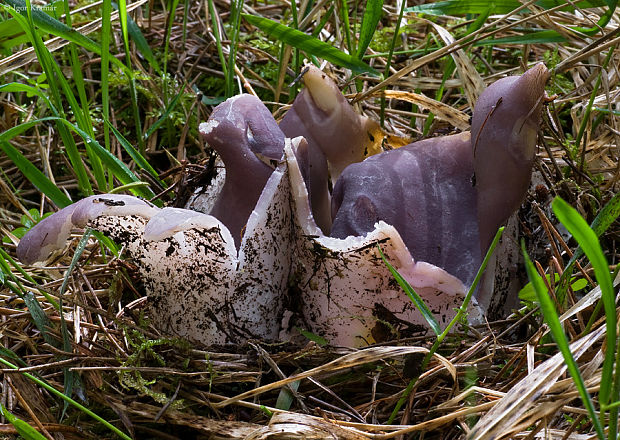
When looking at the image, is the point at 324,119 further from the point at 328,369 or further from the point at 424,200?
the point at 328,369

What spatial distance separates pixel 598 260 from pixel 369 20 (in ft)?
3.82

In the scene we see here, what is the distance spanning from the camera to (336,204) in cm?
160

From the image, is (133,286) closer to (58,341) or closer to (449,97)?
(58,341)

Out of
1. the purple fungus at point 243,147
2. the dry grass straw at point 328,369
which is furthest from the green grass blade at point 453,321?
the purple fungus at point 243,147

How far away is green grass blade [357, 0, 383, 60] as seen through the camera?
5.94 ft

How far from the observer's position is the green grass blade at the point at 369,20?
1812mm

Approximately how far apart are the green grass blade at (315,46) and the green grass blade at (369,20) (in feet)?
0.09

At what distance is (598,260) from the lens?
2.87 ft

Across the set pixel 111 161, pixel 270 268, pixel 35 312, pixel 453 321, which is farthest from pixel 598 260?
pixel 111 161

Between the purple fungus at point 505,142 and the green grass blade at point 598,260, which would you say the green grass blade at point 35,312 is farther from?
the green grass blade at point 598,260

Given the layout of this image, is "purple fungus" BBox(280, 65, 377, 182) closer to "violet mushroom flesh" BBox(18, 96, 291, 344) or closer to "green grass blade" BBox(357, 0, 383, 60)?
"violet mushroom flesh" BBox(18, 96, 291, 344)

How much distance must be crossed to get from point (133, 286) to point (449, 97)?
132cm

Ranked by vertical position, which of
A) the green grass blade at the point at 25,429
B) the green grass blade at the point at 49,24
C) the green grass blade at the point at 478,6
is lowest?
the green grass blade at the point at 25,429

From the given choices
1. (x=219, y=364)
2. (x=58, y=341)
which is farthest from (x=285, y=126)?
(x=58, y=341)
